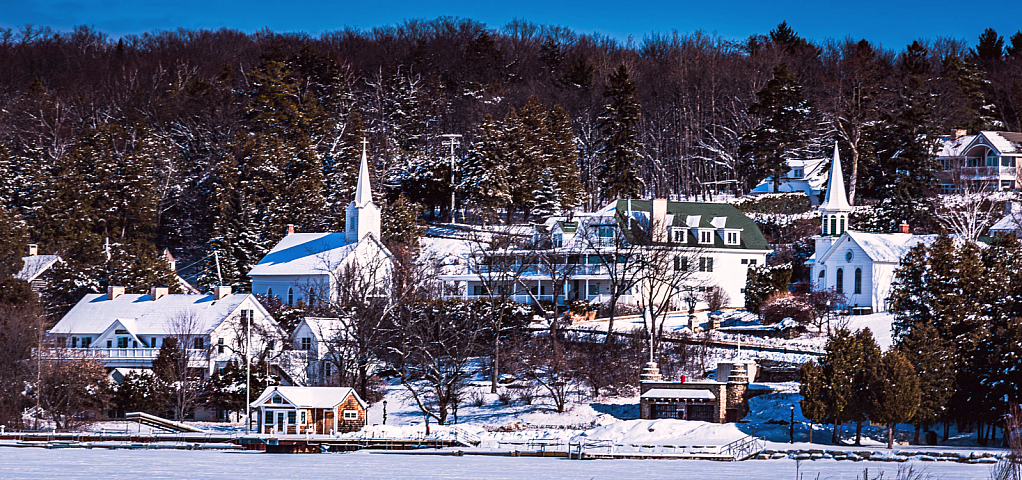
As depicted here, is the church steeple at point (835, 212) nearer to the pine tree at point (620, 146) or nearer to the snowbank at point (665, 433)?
the pine tree at point (620, 146)

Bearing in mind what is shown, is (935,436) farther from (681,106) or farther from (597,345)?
(681,106)

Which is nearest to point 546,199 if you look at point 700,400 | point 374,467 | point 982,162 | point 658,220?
point 658,220

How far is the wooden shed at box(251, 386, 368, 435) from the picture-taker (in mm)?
55469

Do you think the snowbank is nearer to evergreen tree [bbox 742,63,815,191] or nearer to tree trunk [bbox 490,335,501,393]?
tree trunk [bbox 490,335,501,393]

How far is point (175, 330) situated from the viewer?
6806cm

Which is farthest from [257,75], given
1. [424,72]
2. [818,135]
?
[818,135]

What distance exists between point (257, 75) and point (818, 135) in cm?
4386

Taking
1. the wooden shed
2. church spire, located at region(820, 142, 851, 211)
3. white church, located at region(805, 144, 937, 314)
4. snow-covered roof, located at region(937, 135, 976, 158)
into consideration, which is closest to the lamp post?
the wooden shed

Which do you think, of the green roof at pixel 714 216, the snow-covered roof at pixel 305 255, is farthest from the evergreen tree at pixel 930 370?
the snow-covered roof at pixel 305 255

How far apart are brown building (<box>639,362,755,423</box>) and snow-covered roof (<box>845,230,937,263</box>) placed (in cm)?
1824

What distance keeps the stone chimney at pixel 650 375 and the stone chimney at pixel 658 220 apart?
20.1 m

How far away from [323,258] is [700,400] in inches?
1196

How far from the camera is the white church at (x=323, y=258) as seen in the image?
7606cm

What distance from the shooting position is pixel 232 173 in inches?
3533
